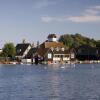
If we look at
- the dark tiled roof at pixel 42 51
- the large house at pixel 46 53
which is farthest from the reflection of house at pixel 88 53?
the dark tiled roof at pixel 42 51

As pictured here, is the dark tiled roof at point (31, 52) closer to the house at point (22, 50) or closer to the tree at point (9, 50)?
the house at point (22, 50)

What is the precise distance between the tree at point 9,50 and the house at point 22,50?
385 centimetres

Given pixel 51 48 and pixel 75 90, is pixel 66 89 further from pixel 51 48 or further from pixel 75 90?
pixel 51 48

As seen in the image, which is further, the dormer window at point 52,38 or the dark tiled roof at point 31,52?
the dormer window at point 52,38

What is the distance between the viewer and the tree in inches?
6386

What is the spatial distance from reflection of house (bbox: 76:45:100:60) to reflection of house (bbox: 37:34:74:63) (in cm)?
1802

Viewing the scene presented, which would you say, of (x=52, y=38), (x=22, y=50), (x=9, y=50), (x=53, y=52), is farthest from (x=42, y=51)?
(x=52, y=38)

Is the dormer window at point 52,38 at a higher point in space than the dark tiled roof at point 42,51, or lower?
higher

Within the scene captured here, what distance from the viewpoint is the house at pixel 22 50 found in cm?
16762

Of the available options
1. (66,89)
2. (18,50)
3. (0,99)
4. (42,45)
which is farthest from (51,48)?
(0,99)

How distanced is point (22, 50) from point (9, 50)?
6.74 metres

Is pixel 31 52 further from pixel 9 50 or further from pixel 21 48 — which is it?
pixel 9 50

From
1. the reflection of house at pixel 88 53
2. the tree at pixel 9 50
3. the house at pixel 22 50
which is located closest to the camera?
the tree at pixel 9 50

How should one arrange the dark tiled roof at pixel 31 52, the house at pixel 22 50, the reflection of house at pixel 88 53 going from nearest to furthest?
1. the dark tiled roof at pixel 31 52
2. the house at pixel 22 50
3. the reflection of house at pixel 88 53
